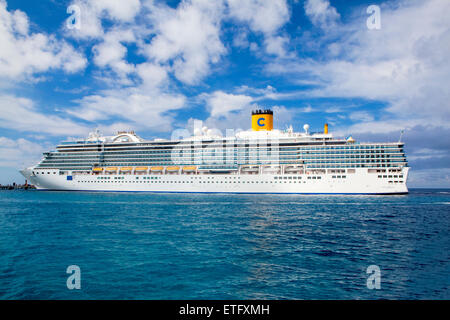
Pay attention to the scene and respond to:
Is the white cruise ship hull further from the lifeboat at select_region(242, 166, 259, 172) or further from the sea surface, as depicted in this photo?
the sea surface

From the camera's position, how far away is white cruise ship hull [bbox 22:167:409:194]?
5716 cm

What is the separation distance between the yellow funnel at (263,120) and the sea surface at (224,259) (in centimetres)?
5157

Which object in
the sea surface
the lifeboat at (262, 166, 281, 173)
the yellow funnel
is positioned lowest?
the sea surface

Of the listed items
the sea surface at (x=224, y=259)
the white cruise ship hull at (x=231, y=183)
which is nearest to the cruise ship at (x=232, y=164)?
the white cruise ship hull at (x=231, y=183)

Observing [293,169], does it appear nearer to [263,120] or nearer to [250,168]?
[250,168]

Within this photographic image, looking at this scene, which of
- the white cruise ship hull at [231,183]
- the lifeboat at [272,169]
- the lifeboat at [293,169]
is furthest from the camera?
the lifeboat at [272,169]

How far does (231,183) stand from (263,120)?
844 inches

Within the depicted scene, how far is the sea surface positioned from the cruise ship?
35.2 m

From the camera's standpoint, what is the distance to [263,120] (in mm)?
74312

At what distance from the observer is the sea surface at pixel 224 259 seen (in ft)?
34.2

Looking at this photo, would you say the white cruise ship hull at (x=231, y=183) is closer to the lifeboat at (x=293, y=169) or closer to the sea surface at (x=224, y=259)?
the lifeboat at (x=293, y=169)

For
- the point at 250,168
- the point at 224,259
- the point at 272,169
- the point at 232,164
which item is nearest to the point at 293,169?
the point at 272,169

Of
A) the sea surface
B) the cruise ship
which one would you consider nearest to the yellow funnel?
the cruise ship

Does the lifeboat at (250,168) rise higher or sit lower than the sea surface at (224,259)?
higher
